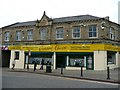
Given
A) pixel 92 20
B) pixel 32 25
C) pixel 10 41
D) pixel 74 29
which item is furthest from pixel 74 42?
pixel 10 41

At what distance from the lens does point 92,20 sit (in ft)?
106

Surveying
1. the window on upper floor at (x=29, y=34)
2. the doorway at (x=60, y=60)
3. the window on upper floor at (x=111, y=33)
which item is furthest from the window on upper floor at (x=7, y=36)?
the window on upper floor at (x=111, y=33)

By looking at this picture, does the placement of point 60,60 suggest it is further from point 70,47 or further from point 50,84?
point 50,84

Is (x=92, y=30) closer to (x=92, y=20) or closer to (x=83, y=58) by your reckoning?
(x=92, y=20)

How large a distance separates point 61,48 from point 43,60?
399 centimetres

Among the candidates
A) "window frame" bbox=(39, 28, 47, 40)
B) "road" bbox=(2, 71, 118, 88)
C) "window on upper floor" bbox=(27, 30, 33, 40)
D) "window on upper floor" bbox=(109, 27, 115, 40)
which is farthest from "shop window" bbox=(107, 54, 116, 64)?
"road" bbox=(2, 71, 118, 88)

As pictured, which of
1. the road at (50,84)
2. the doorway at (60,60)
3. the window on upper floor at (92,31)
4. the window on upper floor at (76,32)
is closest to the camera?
the road at (50,84)

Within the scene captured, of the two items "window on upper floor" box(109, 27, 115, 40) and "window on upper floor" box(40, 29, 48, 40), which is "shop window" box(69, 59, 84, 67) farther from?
"window on upper floor" box(40, 29, 48, 40)

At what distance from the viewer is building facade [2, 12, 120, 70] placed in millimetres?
31969

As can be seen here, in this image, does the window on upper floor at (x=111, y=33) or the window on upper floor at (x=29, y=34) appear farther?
the window on upper floor at (x=29, y=34)

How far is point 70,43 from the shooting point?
3444 cm

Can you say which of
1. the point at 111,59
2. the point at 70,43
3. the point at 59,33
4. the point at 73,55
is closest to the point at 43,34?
the point at 59,33

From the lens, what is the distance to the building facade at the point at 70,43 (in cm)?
3197

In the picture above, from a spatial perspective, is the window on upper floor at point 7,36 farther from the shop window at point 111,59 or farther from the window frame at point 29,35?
the shop window at point 111,59
